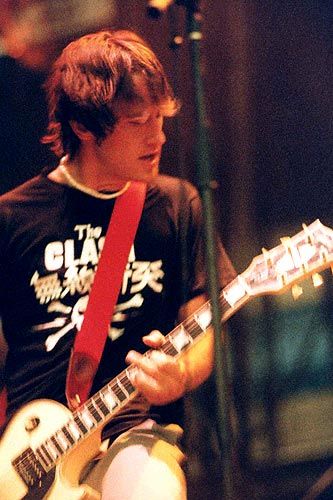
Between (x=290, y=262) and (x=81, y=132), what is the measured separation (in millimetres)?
572

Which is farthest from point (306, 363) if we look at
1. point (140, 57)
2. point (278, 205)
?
point (140, 57)

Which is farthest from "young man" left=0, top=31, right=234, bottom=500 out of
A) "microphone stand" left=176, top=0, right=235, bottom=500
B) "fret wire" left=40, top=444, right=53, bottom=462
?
"microphone stand" left=176, top=0, right=235, bottom=500

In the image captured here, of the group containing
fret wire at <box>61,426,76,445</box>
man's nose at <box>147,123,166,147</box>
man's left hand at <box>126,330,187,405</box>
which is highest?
man's nose at <box>147,123,166,147</box>

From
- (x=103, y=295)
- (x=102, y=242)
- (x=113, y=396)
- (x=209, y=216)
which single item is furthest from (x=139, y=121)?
(x=113, y=396)

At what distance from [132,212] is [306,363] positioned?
1.96ft

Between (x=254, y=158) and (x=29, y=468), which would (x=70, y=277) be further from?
(x=254, y=158)

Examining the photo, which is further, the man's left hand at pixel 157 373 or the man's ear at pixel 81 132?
the man's ear at pixel 81 132

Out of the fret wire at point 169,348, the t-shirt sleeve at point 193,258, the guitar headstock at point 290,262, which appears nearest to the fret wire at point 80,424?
the fret wire at point 169,348

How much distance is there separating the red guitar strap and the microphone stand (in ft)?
1.44

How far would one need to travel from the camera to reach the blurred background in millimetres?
1798

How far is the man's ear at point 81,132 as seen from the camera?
176cm

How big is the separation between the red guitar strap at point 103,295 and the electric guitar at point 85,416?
5 centimetres

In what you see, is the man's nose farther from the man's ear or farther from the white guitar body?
the white guitar body

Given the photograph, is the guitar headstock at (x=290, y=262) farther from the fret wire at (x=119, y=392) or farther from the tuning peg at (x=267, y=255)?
the fret wire at (x=119, y=392)
